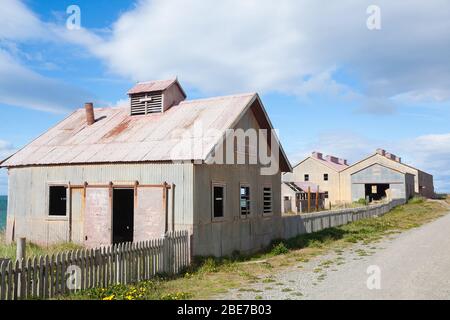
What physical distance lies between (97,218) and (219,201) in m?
4.72

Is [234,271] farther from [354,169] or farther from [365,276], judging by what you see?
[354,169]

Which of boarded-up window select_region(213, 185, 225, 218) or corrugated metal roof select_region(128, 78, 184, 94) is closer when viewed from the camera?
boarded-up window select_region(213, 185, 225, 218)

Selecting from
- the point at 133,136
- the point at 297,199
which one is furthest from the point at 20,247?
the point at 297,199

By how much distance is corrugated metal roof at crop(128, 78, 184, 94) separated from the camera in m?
19.9

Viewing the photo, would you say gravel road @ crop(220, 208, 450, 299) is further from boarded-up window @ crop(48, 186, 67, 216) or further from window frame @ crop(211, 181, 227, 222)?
boarded-up window @ crop(48, 186, 67, 216)

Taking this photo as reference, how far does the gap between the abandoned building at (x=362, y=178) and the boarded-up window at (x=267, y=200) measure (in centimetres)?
3223

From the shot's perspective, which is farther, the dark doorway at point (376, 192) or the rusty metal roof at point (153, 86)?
the dark doorway at point (376, 192)

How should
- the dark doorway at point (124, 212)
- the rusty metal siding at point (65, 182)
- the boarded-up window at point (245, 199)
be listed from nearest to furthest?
the rusty metal siding at point (65, 182) < the boarded-up window at point (245, 199) < the dark doorway at point (124, 212)

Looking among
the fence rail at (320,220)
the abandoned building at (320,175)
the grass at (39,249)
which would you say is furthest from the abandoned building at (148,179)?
the abandoned building at (320,175)

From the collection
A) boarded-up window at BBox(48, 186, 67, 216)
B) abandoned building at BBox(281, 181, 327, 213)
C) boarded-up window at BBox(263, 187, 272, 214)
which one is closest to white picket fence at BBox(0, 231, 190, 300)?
boarded-up window at BBox(48, 186, 67, 216)

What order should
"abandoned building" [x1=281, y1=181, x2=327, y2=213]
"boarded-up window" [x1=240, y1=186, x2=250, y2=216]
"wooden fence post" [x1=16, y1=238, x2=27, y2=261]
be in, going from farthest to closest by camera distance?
"abandoned building" [x1=281, y1=181, x2=327, y2=213] → "boarded-up window" [x1=240, y1=186, x2=250, y2=216] → "wooden fence post" [x1=16, y1=238, x2=27, y2=261]

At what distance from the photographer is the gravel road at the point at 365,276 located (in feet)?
33.9

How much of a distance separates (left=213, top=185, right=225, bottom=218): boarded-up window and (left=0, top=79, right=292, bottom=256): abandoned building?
0.04 metres

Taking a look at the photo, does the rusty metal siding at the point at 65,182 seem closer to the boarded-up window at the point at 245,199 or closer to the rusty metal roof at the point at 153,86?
the boarded-up window at the point at 245,199
